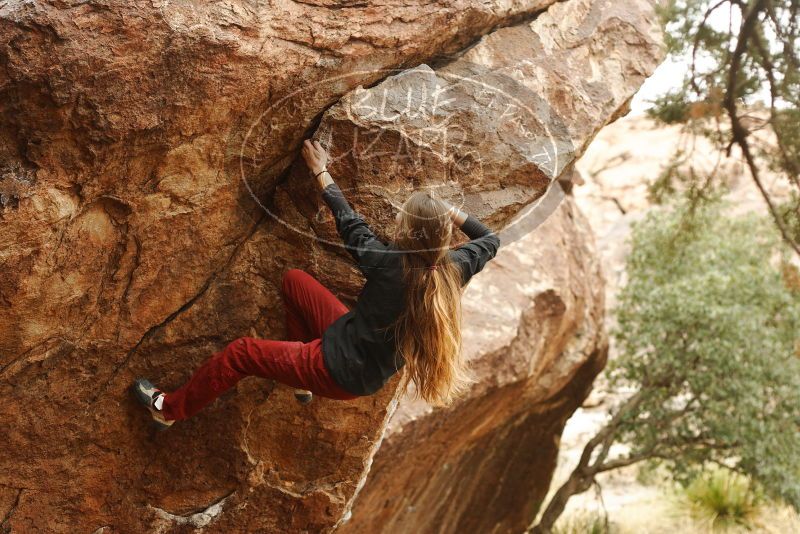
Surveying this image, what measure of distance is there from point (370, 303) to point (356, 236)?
36 cm

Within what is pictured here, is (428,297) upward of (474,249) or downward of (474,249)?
downward

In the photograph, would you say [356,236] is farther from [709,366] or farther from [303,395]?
[709,366]

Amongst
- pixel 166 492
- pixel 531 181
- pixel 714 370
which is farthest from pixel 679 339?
pixel 166 492

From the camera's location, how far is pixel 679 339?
1048cm

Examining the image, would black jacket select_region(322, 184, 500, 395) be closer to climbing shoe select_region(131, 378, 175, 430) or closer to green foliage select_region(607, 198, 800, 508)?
climbing shoe select_region(131, 378, 175, 430)

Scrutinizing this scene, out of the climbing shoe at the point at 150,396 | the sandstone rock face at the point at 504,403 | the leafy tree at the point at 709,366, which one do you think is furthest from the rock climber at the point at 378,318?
the leafy tree at the point at 709,366

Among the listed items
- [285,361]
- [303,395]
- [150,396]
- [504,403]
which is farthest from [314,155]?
[504,403]

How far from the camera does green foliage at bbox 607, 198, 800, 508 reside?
9.75m

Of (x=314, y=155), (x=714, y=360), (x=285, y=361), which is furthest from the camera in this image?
(x=714, y=360)

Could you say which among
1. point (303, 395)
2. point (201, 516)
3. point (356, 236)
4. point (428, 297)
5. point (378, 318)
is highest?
point (356, 236)

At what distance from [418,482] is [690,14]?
4.57 metres

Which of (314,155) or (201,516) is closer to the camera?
(314,155)

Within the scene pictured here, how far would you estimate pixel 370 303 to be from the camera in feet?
13.6

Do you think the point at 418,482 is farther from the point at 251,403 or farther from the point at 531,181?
the point at 531,181
